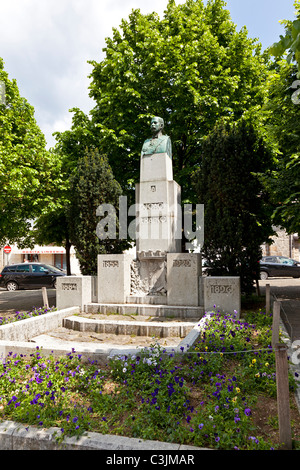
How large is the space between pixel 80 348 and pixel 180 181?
861 cm

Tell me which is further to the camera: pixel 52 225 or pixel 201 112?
pixel 52 225

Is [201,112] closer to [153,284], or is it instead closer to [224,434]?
[153,284]

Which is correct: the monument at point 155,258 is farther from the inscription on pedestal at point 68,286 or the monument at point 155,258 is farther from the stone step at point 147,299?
the inscription on pedestal at point 68,286

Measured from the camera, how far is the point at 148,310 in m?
7.98

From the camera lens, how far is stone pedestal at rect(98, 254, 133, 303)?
8.68 meters

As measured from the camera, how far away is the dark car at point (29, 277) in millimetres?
18703

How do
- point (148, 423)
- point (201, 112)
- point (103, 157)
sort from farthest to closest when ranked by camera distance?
1. point (201, 112)
2. point (103, 157)
3. point (148, 423)

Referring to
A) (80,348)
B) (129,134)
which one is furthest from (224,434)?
(129,134)

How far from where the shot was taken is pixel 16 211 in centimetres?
1212

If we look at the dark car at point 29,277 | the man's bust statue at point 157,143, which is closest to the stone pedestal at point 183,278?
the man's bust statue at point 157,143

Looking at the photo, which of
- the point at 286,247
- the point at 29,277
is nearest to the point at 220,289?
the point at 29,277

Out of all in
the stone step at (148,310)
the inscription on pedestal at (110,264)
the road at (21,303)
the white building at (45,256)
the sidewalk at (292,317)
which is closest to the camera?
the sidewalk at (292,317)

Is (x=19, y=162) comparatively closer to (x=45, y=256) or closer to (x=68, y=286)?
(x=68, y=286)

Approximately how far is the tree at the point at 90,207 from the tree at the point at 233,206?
305 centimetres
